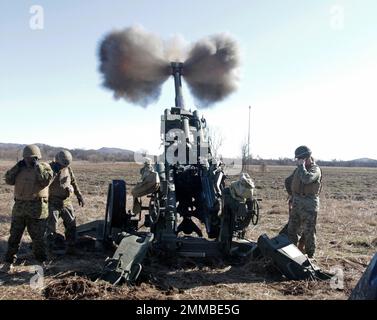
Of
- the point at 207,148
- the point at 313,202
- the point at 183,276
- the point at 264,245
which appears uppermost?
the point at 207,148

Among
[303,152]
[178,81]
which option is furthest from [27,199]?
[178,81]

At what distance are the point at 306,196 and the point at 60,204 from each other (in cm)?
412

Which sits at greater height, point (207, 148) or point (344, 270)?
point (207, 148)

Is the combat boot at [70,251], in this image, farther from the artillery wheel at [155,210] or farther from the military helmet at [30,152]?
the military helmet at [30,152]

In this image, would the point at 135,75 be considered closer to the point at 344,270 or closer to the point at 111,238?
the point at 111,238

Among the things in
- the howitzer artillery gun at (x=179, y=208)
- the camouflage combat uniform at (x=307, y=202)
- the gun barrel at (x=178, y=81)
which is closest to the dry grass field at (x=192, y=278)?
the howitzer artillery gun at (x=179, y=208)

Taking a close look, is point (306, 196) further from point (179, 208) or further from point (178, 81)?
point (178, 81)

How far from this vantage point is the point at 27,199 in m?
6.84

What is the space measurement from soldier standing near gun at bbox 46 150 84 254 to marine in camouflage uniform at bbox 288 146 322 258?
12.3ft

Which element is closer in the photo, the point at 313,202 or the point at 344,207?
the point at 313,202

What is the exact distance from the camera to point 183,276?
6801mm
